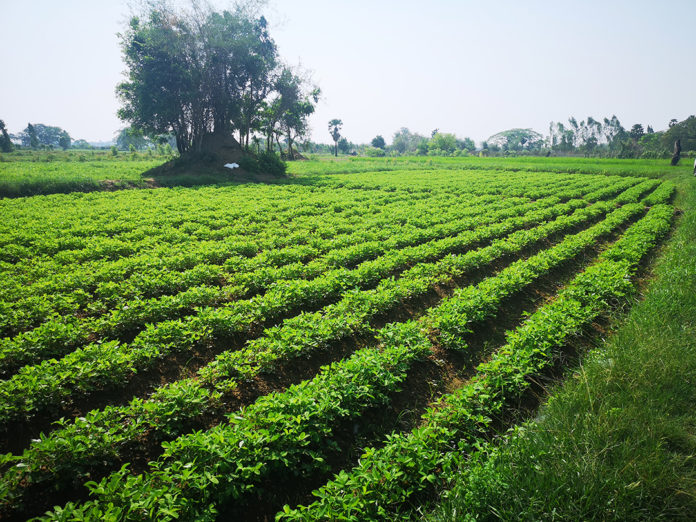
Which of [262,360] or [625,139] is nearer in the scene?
[262,360]

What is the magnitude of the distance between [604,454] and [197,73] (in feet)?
126

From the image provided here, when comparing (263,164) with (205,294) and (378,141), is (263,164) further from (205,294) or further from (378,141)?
(378,141)

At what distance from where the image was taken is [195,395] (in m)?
4.27

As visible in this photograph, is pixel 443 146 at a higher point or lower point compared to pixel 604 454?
higher

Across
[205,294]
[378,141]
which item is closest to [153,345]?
[205,294]

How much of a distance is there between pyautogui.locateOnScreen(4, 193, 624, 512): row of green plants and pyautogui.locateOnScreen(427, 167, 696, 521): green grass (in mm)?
3149

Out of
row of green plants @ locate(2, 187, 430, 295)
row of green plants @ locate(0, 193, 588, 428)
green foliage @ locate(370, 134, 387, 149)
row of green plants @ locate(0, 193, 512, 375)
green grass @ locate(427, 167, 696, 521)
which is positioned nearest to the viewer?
green grass @ locate(427, 167, 696, 521)

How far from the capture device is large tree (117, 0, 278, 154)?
29734 mm

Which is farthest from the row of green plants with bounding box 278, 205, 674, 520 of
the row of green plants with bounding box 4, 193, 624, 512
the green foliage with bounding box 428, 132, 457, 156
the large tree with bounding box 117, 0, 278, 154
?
the green foliage with bounding box 428, 132, 457, 156

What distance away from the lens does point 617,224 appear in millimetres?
15680

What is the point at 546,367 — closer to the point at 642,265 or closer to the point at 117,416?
the point at 117,416

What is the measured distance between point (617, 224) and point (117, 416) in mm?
20631

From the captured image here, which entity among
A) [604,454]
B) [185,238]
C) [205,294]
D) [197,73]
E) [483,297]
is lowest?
[604,454]

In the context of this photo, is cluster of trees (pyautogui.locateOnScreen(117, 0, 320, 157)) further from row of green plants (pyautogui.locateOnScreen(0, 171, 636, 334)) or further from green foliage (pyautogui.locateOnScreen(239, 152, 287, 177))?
row of green plants (pyautogui.locateOnScreen(0, 171, 636, 334))
